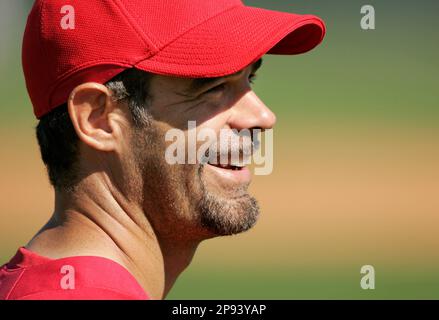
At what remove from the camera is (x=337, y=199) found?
584cm

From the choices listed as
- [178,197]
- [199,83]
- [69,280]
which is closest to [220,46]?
[199,83]

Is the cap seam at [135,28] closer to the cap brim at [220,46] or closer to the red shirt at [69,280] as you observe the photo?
the cap brim at [220,46]

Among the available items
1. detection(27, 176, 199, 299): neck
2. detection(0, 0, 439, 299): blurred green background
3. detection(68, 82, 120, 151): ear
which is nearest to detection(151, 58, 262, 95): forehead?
detection(68, 82, 120, 151): ear

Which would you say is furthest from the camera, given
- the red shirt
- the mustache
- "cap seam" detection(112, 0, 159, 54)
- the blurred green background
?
the blurred green background

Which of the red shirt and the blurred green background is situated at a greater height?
the blurred green background

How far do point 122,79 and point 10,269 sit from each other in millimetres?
468

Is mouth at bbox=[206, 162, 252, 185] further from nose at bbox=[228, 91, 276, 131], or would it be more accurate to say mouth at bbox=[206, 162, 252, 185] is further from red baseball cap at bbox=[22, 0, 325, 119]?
red baseball cap at bbox=[22, 0, 325, 119]

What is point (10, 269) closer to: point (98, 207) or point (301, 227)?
point (98, 207)

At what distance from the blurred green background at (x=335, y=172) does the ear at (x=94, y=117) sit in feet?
12.7

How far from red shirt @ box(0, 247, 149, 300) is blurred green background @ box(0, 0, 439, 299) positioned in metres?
3.98

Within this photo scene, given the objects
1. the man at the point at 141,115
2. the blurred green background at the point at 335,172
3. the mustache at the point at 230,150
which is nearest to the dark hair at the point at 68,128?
the man at the point at 141,115

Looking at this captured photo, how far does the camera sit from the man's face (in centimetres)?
192

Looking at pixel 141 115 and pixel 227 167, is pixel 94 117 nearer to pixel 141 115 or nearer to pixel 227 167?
pixel 141 115

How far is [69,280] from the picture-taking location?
164 centimetres
